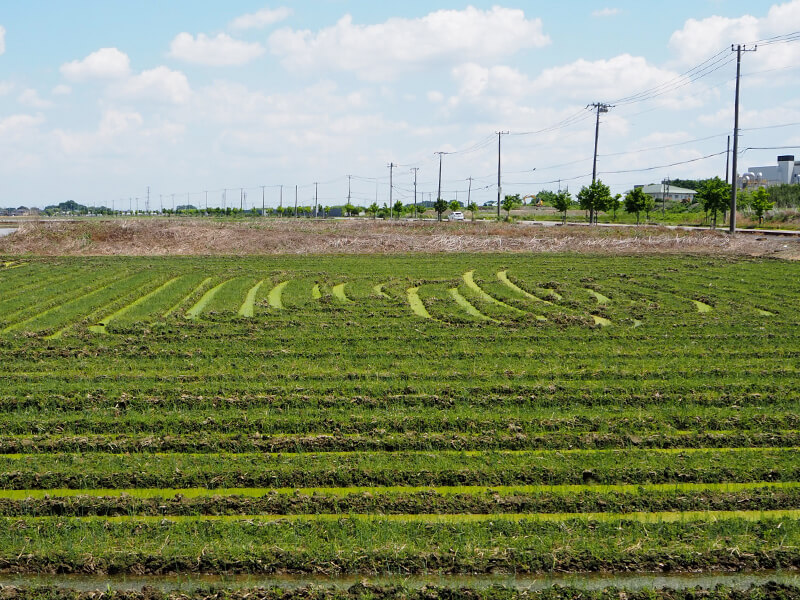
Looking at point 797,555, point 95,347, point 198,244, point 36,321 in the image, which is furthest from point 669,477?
point 198,244

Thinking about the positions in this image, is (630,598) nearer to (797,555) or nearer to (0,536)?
(797,555)

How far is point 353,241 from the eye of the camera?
46.6 m

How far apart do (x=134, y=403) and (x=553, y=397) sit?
6.82 meters

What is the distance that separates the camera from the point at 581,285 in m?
25.8

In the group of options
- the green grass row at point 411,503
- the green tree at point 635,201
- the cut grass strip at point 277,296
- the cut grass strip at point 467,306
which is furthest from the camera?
the green tree at point 635,201

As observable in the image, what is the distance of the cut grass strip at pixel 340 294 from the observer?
2256 cm

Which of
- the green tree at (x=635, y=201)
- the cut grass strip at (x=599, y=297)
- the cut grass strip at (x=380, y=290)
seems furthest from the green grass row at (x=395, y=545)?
the green tree at (x=635, y=201)

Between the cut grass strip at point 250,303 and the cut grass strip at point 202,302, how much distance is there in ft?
3.83

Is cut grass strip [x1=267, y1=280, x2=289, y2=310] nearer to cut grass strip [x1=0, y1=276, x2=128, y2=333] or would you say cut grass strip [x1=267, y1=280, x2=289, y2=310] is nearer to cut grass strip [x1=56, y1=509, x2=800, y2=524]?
cut grass strip [x1=0, y1=276, x2=128, y2=333]

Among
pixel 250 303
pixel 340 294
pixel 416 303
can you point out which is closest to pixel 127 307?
pixel 250 303

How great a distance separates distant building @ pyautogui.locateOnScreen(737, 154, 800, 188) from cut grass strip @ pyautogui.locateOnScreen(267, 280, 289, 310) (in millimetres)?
102626

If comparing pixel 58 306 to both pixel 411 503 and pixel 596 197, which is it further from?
pixel 596 197

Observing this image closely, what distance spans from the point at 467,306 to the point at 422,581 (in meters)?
15.5

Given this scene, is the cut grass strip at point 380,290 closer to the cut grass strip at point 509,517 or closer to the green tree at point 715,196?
the cut grass strip at point 509,517
